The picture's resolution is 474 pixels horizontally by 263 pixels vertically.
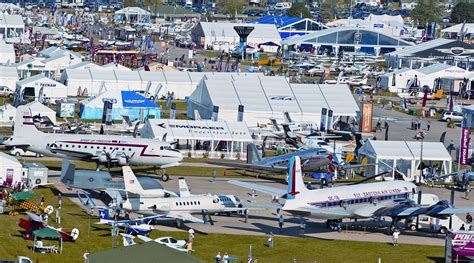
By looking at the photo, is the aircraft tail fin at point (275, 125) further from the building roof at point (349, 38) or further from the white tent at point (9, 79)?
the building roof at point (349, 38)

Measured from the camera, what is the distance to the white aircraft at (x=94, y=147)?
7444 cm

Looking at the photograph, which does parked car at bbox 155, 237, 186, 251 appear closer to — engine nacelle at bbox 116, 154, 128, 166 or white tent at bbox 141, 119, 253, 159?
engine nacelle at bbox 116, 154, 128, 166

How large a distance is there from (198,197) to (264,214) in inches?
223

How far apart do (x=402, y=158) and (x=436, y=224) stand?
16.1 metres

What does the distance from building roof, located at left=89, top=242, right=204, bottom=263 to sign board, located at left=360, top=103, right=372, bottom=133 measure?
184 ft

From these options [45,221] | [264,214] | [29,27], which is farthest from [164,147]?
[29,27]

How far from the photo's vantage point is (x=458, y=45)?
156 meters

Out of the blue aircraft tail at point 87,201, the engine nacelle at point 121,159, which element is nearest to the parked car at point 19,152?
the engine nacelle at point 121,159

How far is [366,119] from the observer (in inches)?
3957

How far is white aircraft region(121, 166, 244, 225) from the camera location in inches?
2361

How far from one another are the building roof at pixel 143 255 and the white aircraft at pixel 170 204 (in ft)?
45.7

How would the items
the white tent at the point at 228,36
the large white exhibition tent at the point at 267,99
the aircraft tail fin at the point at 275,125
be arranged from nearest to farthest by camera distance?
1. the aircraft tail fin at the point at 275,125
2. the large white exhibition tent at the point at 267,99
3. the white tent at the point at 228,36

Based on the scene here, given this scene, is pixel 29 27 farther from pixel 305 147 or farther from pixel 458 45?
pixel 305 147

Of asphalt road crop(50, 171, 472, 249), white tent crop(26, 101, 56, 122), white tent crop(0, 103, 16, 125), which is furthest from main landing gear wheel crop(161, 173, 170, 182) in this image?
white tent crop(0, 103, 16, 125)
